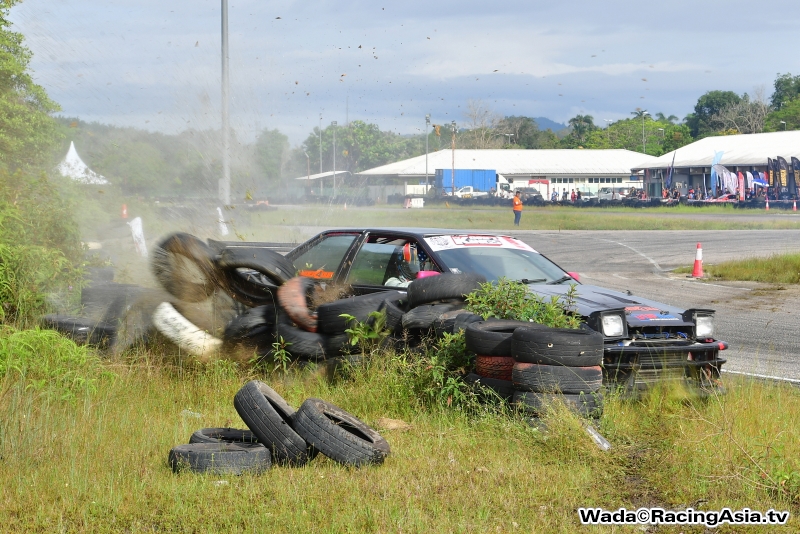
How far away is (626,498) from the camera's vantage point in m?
4.38

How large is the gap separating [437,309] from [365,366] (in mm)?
805

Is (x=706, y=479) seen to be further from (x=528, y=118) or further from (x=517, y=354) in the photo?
(x=528, y=118)

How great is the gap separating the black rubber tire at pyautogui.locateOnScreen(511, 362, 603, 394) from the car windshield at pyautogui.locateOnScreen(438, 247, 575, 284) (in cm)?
212

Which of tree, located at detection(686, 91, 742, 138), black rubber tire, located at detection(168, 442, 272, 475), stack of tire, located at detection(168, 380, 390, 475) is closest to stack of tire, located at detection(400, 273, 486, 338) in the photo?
stack of tire, located at detection(168, 380, 390, 475)

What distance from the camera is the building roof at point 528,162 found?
94.6m

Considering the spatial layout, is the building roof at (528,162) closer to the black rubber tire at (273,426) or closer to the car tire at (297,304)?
the car tire at (297,304)

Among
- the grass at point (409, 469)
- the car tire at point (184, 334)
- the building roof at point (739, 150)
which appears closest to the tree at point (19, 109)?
the car tire at point (184, 334)

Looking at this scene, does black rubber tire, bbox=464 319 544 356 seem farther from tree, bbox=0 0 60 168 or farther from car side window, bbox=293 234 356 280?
tree, bbox=0 0 60 168

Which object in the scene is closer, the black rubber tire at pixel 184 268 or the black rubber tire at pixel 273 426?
the black rubber tire at pixel 273 426

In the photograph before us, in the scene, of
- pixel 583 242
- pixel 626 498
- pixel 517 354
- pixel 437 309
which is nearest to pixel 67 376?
pixel 437 309

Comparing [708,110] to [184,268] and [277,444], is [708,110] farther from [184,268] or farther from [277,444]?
[277,444]

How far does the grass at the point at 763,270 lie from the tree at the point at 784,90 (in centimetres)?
10472

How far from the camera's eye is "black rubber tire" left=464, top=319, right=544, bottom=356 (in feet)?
19.4

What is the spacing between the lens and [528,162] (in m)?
96.9
